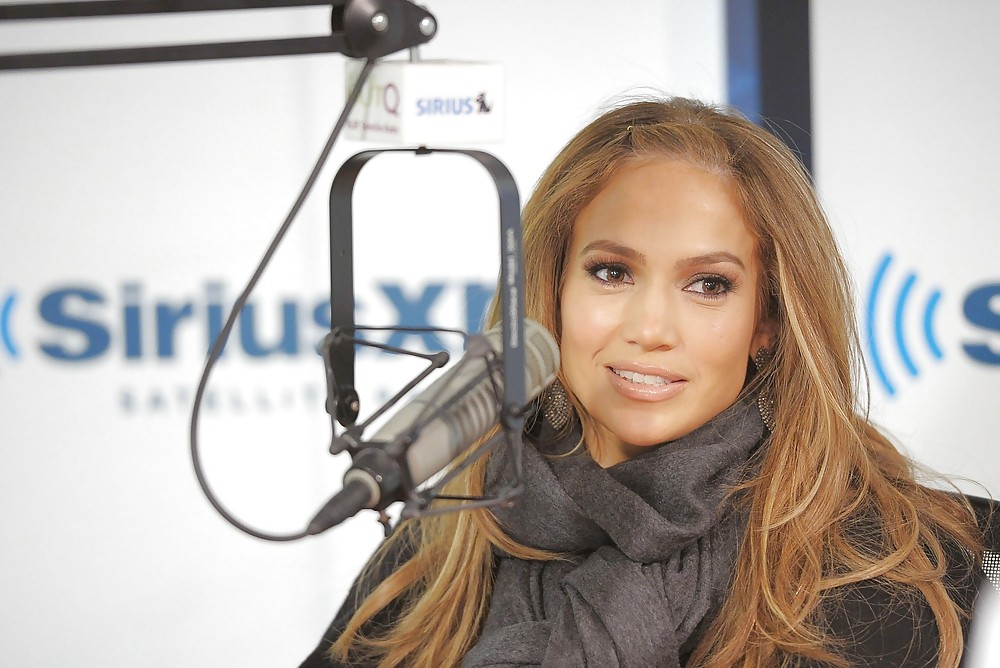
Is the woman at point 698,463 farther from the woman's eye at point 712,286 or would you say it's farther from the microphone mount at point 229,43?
the microphone mount at point 229,43

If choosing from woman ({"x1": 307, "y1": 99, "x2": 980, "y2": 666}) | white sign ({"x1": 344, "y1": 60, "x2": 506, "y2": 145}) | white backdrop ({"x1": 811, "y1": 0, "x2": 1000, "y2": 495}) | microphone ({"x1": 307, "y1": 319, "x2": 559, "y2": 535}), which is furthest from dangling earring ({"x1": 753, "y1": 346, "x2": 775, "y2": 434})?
white backdrop ({"x1": 811, "y1": 0, "x2": 1000, "y2": 495})

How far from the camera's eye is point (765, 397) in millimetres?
1358

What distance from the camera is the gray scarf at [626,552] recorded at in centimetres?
121

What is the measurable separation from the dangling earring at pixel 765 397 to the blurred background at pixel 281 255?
1096 millimetres

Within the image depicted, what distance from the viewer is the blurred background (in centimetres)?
238

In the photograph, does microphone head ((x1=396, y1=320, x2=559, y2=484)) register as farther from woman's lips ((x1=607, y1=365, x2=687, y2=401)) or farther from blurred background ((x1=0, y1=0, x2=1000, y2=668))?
blurred background ((x1=0, y1=0, x2=1000, y2=668))

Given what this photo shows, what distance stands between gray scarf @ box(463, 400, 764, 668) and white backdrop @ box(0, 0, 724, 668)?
3.63 ft

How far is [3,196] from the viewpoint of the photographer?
8.08 feet

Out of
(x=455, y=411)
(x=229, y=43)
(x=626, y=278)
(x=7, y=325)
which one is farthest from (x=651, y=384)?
(x=7, y=325)

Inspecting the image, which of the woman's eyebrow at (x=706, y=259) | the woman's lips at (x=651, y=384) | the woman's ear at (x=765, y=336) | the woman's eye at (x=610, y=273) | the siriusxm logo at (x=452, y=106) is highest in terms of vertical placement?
the siriusxm logo at (x=452, y=106)

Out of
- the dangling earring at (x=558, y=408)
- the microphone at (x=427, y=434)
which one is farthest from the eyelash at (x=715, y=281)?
the microphone at (x=427, y=434)

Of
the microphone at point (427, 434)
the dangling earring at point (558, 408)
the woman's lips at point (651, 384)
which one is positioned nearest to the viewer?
the microphone at point (427, 434)

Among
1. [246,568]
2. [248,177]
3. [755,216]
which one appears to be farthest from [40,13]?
[246,568]

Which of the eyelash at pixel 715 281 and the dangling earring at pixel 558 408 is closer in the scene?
the eyelash at pixel 715 281
